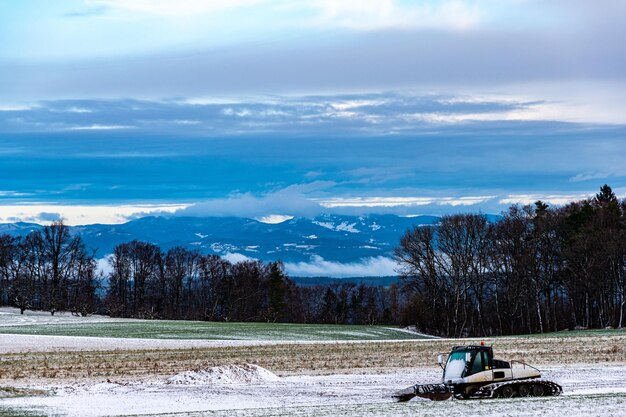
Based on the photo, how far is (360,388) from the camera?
33.9m

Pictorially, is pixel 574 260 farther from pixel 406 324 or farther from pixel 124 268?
pixel 124 268

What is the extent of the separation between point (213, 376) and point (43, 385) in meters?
6.76

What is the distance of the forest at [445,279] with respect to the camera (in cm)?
10300

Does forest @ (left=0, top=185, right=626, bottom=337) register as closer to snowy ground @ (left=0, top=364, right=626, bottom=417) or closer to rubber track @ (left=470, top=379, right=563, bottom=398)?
snowy ground @ (left=0, top=364, right=626, bottom=417)

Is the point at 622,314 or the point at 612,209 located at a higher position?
the point at 612,209

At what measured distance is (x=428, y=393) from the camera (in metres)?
29.2

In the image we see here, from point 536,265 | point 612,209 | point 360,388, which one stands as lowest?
point 360,388

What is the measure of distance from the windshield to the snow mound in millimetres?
10042

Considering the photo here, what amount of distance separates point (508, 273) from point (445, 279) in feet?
25.3

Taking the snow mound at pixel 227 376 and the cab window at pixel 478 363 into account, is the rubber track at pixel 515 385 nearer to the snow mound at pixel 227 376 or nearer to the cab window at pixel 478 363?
the cab window at pixel 478 363

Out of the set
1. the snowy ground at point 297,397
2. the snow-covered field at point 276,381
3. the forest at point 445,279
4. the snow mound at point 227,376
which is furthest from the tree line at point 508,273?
the snow mound at point 227,376

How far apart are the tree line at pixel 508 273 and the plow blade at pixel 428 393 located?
242 feet

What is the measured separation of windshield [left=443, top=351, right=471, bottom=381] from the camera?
29188mm

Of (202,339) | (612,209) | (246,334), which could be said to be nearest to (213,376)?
(202,339)
